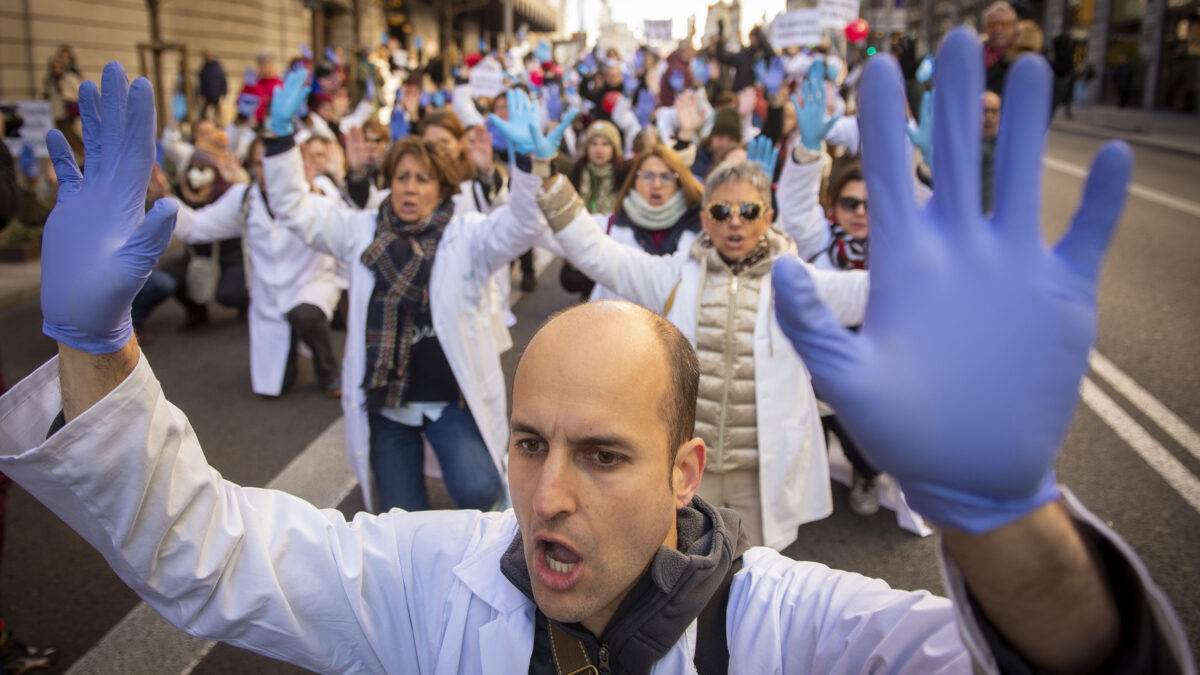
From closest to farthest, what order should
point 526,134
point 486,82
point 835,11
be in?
point 526,134 < point 486,82 < point 835,11

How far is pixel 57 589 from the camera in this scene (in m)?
3.55

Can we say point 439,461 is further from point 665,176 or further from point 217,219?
point 217,219

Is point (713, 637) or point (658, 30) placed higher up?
point (658, 30)

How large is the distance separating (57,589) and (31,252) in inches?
324

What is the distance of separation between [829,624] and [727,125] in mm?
5913

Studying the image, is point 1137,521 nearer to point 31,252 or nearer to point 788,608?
point 788,608

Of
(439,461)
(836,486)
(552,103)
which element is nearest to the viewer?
(439,461)

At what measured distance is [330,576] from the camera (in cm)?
178

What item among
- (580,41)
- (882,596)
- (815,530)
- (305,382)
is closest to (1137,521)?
(815,530)

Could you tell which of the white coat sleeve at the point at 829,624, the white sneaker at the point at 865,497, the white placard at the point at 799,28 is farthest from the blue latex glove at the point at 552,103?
the white coat sleeve at the point at 829,624

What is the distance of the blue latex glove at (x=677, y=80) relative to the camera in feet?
43.6

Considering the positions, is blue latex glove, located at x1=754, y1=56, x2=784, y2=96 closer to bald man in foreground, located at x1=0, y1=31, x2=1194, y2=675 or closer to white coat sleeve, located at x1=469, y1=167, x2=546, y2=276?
white coat sleeve, located at x1=469, y1=167, x2=546, y2=276

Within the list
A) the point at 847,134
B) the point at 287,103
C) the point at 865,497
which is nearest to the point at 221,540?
the point at 287,103

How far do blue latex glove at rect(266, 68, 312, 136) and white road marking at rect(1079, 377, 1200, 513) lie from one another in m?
4.16
